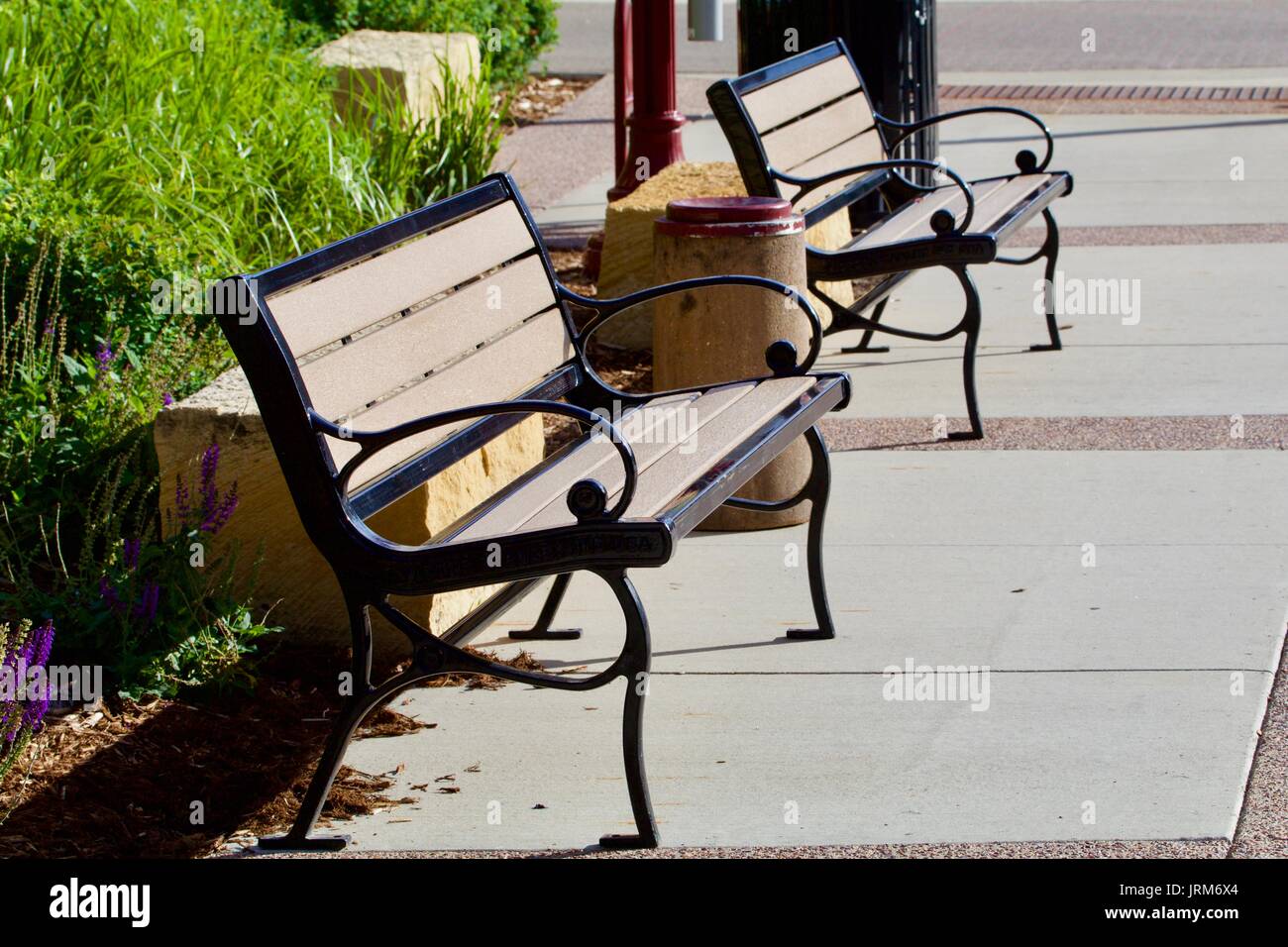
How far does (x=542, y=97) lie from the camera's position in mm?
15070

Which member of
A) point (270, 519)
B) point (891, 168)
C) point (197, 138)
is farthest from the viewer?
point (197, 138)

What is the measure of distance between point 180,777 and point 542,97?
11707 mm

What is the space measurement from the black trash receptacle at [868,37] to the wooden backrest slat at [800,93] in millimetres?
1379

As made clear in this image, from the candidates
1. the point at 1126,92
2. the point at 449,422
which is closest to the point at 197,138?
the point at 449,422

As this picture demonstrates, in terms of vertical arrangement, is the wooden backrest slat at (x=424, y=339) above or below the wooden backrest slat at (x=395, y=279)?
below

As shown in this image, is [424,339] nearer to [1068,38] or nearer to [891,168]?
[891,168]

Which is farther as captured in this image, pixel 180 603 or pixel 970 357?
pixel 970 357

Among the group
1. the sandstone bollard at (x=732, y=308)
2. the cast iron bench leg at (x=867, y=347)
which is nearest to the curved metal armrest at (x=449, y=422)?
the sandstone bollard at (x=732, y=308)

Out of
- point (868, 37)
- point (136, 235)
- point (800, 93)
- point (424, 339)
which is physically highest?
point (868, 37)

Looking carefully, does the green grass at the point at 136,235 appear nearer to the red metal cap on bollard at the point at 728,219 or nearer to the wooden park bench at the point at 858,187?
the red metal cap on bollard at the point at 728,219

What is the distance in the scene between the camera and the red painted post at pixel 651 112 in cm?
895

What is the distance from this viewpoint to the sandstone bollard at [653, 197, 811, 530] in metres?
5.45

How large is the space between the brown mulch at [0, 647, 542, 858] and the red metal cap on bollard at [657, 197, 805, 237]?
73.6 inches

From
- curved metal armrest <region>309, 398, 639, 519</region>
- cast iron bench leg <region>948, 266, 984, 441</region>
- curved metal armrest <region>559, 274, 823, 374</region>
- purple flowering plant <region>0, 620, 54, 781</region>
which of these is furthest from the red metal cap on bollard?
purple flowering plant <region>0, 620, 54, 781</region>
